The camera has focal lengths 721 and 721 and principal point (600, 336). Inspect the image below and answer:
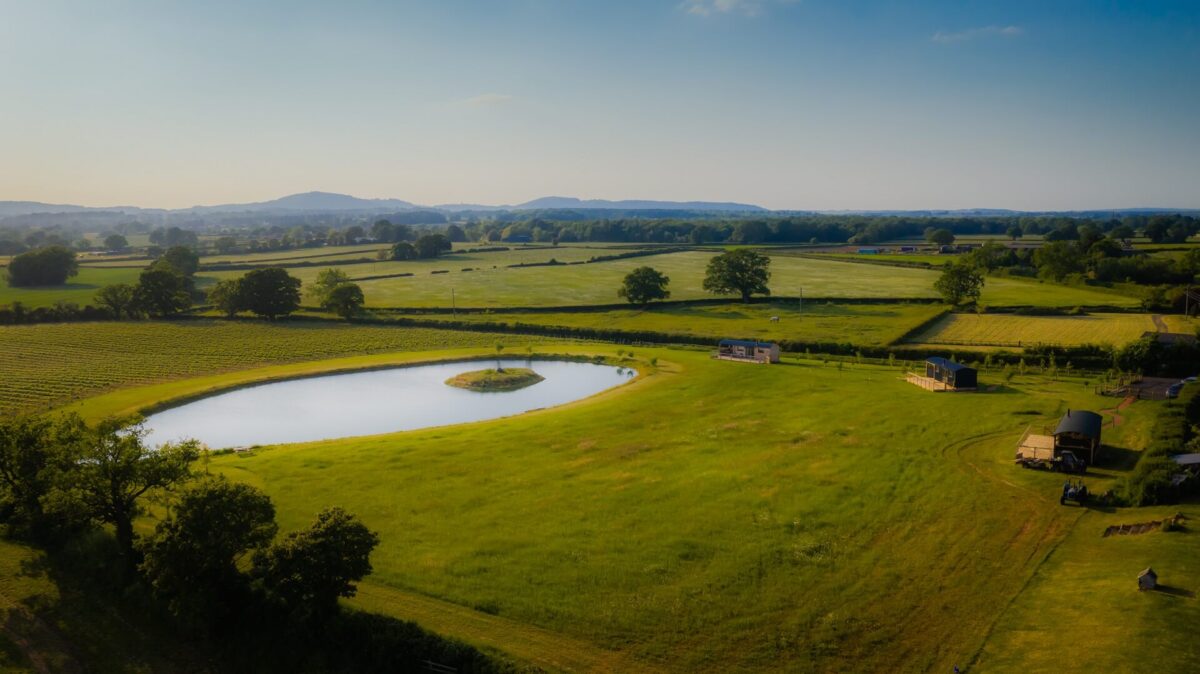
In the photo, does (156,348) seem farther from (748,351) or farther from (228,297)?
(748,351)

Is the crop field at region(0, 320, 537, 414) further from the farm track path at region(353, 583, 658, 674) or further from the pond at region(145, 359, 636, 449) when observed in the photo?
the farm track path at region(353, 583, 658, 674)

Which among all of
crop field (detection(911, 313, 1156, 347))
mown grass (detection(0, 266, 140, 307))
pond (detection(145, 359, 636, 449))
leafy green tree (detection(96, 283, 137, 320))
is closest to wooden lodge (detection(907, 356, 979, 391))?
crop field (detection(911, 313, 1156, 347))

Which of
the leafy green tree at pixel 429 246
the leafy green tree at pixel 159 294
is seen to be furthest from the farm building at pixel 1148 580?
the leafy green tree at pixel 429 246

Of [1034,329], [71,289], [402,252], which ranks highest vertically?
[402,252]

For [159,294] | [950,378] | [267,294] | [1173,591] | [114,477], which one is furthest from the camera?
[159,294]

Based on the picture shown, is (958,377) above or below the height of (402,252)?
below

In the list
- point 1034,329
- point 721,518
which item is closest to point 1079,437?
point 721,518
